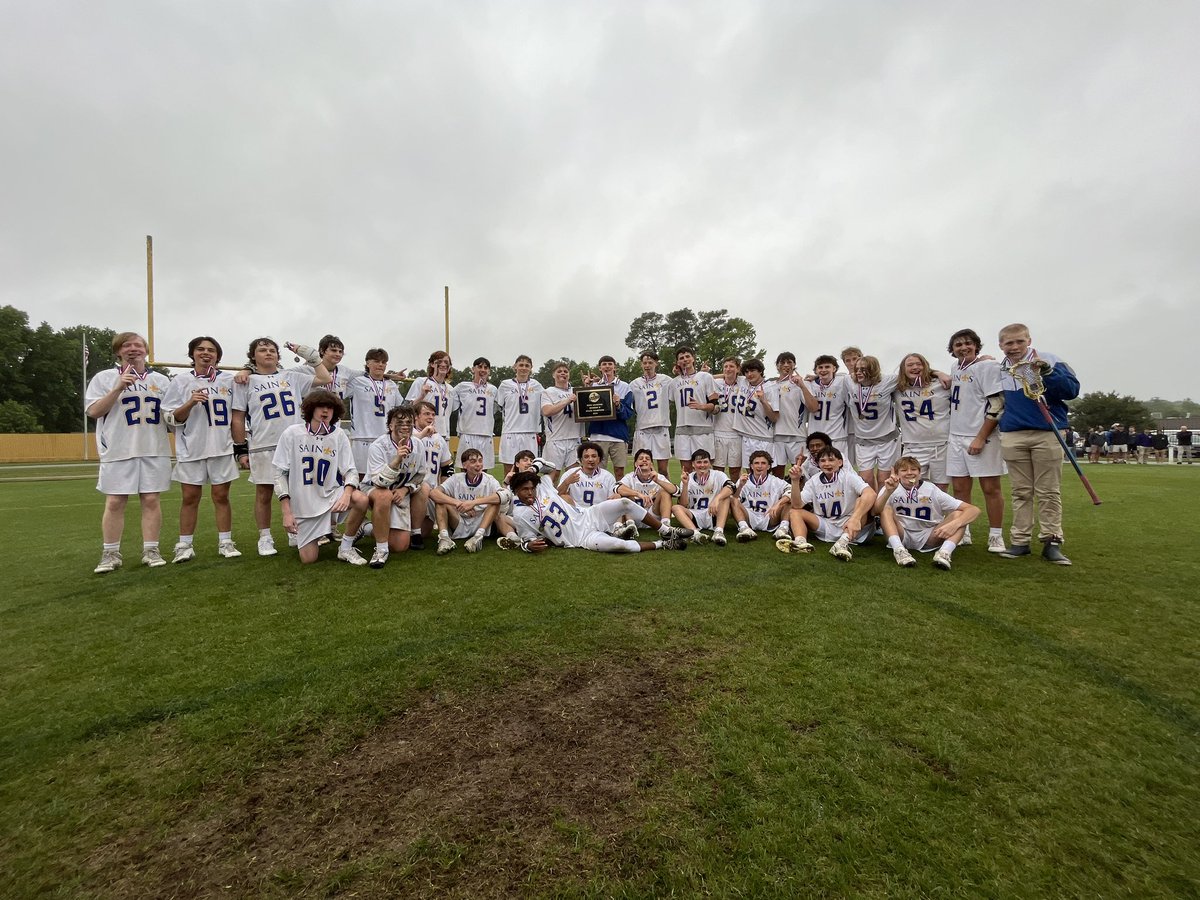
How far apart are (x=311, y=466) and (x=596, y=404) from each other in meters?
3.67

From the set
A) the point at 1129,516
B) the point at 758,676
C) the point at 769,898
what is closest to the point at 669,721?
the point at 758,676

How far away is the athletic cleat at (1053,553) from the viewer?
481 centimetres

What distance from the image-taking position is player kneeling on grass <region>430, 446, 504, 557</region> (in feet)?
18.6

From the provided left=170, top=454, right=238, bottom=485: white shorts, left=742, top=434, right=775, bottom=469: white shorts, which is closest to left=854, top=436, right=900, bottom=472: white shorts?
left=742, top=434, right=775, bottom=469: white shorts

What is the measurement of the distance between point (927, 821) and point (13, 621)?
212 inches

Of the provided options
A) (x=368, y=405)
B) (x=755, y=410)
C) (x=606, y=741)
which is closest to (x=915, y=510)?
(x=755, y=410)

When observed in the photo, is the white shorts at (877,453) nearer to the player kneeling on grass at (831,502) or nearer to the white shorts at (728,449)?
the player kneeling on grass at (831,502)

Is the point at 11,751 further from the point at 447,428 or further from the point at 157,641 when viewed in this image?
the point at 447,428

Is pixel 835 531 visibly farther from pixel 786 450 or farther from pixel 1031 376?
pixel 1031 376

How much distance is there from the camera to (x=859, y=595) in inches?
153

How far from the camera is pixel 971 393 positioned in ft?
18.7

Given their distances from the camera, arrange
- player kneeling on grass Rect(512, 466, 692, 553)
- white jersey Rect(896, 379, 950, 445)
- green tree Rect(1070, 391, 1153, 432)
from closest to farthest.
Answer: player kneeling on grass Rect(512, 466, 692, 553), white jersey Rect(896, 379, 950, 445), green tree Rect(1070, 391, 1153, 432)

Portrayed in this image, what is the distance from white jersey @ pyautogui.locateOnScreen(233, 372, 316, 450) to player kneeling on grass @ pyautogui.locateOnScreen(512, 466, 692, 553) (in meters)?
2.48

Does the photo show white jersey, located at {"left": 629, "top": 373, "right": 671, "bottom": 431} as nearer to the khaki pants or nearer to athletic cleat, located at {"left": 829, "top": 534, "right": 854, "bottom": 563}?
athletic cleat, located at {"left": 829, "top": 534, "right": 854, "bottom": 563}
